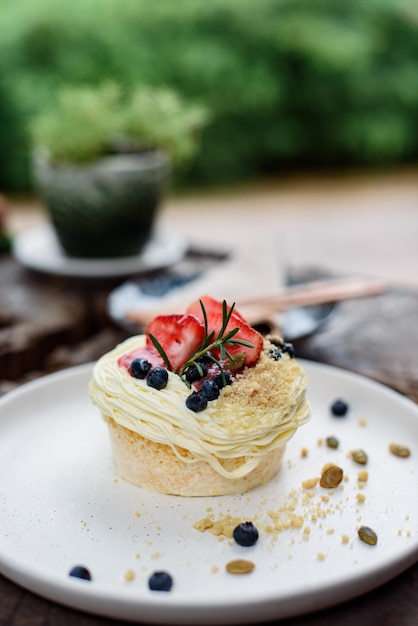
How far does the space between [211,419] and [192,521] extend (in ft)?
0.64

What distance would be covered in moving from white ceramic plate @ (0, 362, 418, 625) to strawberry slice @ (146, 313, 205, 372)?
0.29m

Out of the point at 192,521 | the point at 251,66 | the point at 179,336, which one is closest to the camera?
the point at 192,521

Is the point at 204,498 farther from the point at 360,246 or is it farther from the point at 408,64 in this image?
the point at 408,64

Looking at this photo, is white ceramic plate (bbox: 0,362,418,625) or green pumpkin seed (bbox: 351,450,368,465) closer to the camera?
white ceramic plate (bbox: 0,362,418,625)

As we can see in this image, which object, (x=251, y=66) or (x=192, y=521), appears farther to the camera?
(x=251, y=66)

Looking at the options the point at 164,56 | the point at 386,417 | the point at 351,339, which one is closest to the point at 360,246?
the point at 164,56

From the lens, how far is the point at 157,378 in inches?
60.8

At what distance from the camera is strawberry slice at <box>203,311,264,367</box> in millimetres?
1608

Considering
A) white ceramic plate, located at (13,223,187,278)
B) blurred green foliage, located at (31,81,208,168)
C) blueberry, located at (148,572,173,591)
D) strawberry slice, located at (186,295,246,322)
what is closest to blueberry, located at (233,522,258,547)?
blueberry, located at (148,572,173,591)

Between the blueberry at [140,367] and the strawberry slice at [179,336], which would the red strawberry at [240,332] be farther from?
the blueberry at [140,367]

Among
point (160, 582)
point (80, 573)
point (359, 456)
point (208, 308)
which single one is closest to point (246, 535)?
point (160, 582)

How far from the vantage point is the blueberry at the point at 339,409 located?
1.85m

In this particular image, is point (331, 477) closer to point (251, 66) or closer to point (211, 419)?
point (211, 419)

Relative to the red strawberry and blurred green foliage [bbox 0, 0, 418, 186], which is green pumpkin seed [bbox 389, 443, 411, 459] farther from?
blurred green foliage [bbox 0, 0, 418, 186]
